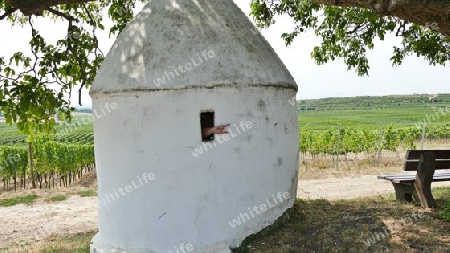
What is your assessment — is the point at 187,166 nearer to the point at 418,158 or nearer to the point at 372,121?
the point at 418,158

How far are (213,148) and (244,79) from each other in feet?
3.32

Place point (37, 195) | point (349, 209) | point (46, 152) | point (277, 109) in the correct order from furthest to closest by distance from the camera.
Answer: point (46, 152)
point (37, 195)
point (349, 209)
point (277, 109)

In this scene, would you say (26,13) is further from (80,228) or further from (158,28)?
(80,228)

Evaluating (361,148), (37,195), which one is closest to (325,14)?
(37,195)

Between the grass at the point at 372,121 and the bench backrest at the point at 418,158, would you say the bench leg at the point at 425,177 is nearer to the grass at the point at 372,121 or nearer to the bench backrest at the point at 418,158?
the bench backrest at the point at 418,158

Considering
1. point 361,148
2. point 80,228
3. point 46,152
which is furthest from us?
point 361,148

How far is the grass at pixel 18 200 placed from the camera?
13661 mm

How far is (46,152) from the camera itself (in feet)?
58.1

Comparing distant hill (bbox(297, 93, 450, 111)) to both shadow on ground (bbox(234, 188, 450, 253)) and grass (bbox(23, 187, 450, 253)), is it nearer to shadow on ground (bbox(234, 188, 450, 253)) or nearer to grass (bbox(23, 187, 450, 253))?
grass (bbox(23, 187, 450, 253))

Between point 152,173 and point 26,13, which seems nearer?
point 152,173

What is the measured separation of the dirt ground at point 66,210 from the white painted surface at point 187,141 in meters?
4.41

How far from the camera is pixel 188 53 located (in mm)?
5918

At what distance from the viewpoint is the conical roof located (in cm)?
573

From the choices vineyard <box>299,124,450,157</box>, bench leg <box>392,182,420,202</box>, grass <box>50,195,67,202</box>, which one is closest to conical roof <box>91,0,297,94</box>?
bench leg <box>392,182,420,202</box>
